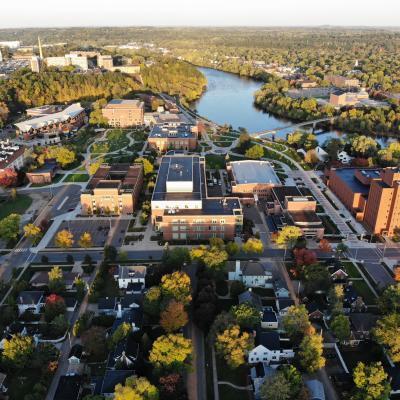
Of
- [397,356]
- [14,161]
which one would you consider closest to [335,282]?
[397,356]

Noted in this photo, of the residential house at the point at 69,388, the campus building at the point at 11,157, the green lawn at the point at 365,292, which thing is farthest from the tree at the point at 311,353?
the campus building at the point at 11,157

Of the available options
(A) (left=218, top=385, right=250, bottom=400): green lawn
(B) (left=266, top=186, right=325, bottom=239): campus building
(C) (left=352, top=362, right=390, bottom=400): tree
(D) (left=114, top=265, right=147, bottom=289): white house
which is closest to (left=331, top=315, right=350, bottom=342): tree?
(C) (left=352, top=362, right=390, bottom=400): tree

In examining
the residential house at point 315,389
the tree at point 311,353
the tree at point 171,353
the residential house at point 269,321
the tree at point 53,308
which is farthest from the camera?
the tree at point 53,308

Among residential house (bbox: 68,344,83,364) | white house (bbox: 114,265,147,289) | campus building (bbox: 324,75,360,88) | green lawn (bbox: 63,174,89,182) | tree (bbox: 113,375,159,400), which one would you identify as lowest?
residential house (bbox: 68,344,83,364)

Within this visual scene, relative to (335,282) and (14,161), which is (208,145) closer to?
(14,161)

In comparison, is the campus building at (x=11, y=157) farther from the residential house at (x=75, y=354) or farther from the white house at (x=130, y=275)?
the residential house at (x=75, y=354)

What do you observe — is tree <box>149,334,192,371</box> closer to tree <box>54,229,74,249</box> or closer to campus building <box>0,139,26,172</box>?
tree <box>54,229,74,249</box>
